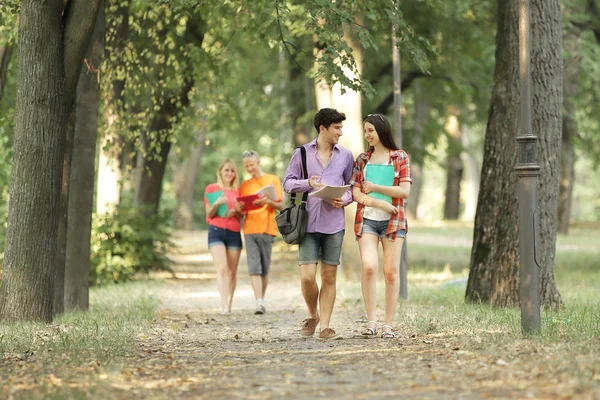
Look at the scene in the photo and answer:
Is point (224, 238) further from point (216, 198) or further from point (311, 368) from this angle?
point (311, 368)

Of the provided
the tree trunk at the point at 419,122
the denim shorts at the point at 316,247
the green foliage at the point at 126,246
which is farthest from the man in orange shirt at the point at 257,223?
the tree trunk at the point at 419,122

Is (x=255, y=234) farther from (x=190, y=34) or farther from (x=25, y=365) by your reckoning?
(x=190, y=34)

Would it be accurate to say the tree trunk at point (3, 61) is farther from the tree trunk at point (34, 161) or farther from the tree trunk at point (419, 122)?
the tree trunk at point (419, 122)

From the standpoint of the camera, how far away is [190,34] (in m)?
22.2

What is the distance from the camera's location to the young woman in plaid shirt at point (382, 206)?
388 inches

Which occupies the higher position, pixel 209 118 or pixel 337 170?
pixel 209 118

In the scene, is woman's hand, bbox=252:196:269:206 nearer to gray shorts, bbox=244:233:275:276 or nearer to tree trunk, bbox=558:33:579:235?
gray shorts, bbox=244:233:275:276

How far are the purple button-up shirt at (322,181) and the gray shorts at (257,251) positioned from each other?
160 inches

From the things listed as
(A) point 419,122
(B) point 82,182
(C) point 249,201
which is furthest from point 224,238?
(A) point 419,122

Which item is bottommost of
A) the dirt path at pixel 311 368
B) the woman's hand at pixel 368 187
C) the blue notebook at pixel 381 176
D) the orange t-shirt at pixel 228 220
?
the dirt path at pixel 311 368

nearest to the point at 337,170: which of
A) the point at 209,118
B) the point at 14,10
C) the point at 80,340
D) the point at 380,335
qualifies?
the point at 380,335

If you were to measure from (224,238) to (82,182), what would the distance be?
2117 mm

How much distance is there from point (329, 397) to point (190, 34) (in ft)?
54.4

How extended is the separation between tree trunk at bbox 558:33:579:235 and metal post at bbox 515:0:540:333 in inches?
490
